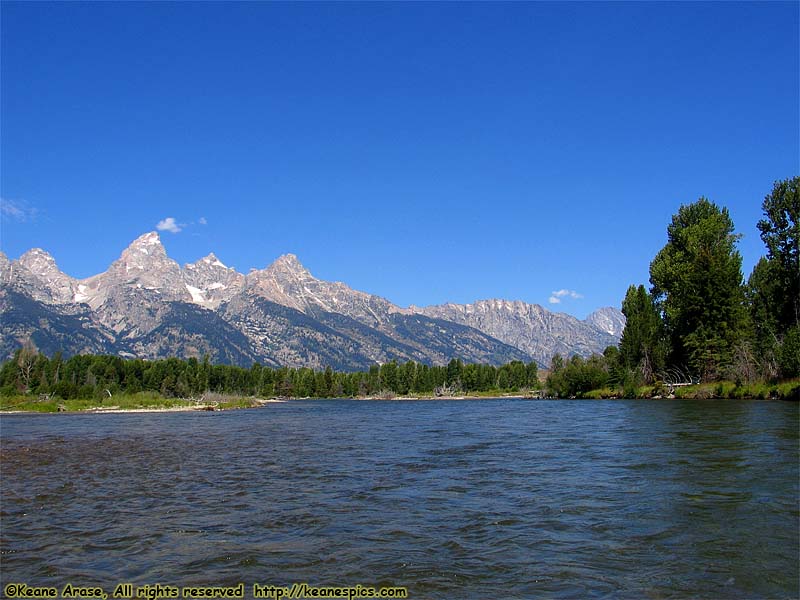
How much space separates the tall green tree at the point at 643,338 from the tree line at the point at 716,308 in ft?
0.56

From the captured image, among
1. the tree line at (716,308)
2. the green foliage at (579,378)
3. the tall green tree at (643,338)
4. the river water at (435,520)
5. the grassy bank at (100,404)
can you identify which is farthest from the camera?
the green foliage at (579,378)

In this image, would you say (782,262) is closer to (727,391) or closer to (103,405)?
(727,391)

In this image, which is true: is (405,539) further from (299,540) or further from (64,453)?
(64,453)

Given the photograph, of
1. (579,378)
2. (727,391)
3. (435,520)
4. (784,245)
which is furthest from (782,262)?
(435,520)

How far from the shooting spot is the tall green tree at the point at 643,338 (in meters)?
92.1

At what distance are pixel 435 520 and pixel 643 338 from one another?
301 ft

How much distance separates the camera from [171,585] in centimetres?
959

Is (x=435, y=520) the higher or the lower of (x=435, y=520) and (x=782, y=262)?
the lower

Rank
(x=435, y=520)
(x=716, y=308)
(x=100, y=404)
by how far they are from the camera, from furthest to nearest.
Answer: (x=100, y=404), (x=716, y=308), (x=435, y=520)

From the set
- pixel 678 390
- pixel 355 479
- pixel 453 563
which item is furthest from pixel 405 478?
pixel 678 390

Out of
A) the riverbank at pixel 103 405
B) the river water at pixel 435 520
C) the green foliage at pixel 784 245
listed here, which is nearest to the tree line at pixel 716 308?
the green foliage at pixel 784 245

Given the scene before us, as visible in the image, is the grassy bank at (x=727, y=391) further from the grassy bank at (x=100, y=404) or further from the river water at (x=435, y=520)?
the grassy bank at (x=100, y=404)

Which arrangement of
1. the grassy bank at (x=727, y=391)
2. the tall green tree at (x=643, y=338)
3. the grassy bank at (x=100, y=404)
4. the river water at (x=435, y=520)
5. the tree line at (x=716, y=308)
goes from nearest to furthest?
the river water at (x=435, y=520)
the grassy bank at (x=727, y=391)
the tree line at (x=716, y=308)
the tall green tree at (x=643, y=338)
the grassy bank at (x=100, y=404)

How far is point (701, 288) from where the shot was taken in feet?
248
